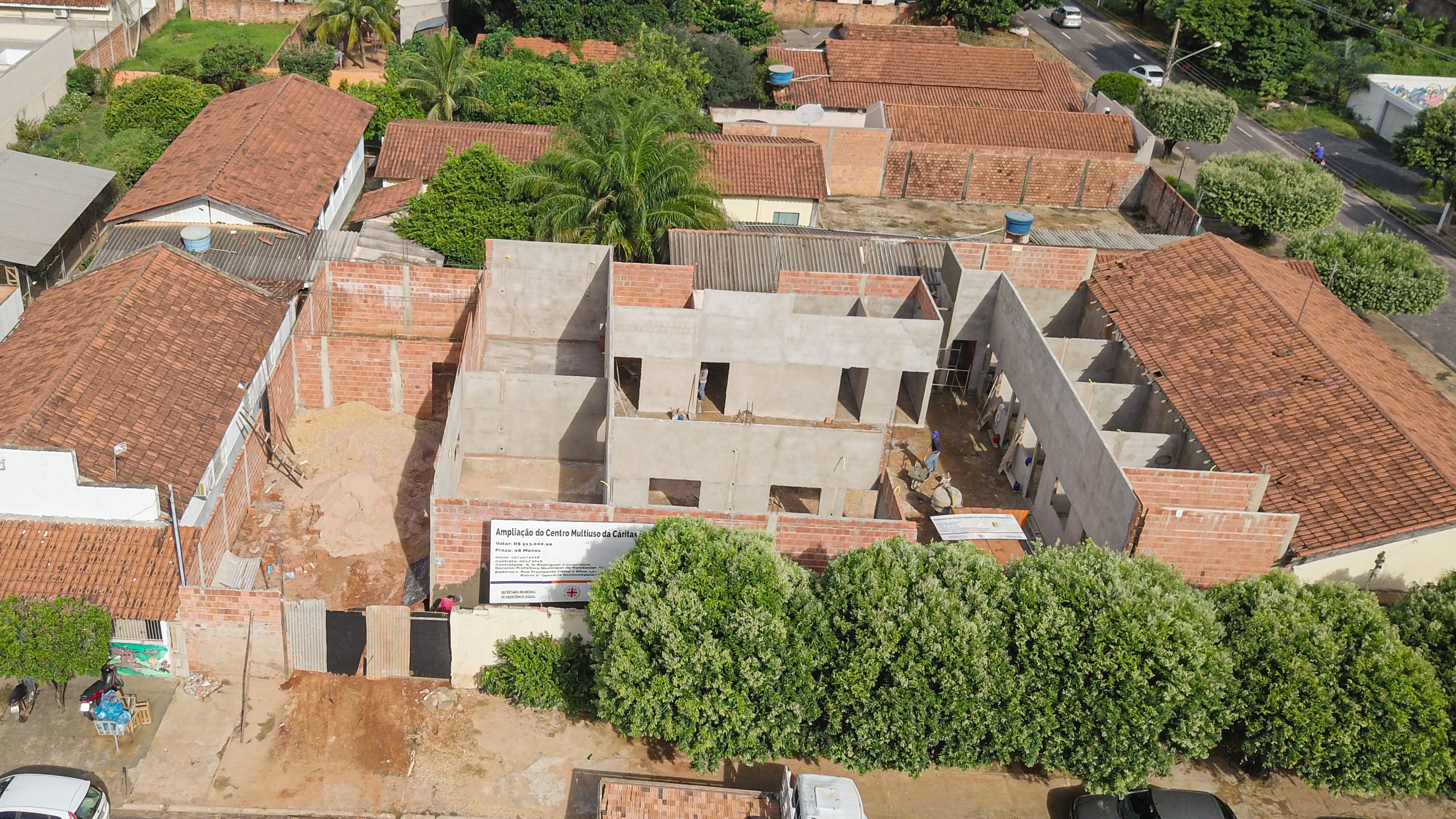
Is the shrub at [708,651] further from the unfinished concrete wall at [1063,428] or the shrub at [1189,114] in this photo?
the shrub at [1189,114]

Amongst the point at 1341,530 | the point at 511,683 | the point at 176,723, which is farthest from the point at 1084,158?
the point at 176,723

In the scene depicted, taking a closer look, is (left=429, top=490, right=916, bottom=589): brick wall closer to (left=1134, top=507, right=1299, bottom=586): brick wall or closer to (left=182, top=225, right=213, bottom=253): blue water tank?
(left=1134, top=507, right=1299, bottom=586): brick wall

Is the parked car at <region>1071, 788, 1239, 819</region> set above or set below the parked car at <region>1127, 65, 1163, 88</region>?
below

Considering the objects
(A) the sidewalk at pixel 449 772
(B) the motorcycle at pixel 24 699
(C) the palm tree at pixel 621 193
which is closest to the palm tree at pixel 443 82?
(C) the palm tree at pixel 621 193

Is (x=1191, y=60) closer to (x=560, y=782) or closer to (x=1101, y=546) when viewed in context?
(x=1101, y=546)

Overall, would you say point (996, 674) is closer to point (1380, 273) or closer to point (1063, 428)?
point (1063, 428)

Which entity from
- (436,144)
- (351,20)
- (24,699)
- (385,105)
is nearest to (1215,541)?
(24,699)

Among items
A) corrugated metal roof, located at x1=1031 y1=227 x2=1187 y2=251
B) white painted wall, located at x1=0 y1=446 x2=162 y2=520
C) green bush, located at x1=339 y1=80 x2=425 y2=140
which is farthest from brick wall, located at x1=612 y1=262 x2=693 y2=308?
green bush, located at x1=339 y1=80 x2=425 y2=140
